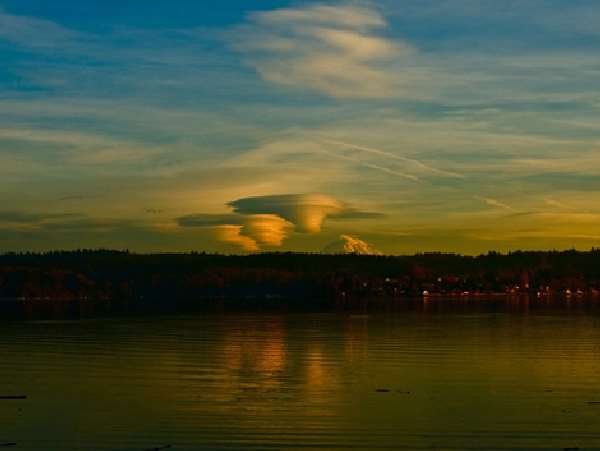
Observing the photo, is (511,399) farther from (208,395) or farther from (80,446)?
(80,446)

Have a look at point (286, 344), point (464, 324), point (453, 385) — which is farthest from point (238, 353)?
point (464, 324)

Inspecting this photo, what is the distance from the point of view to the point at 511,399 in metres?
38.8

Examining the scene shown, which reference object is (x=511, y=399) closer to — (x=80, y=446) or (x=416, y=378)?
(x=416, y=378)

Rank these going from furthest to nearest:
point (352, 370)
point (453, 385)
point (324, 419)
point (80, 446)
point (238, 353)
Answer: point (238, 353)
point (352, 370)
point (453, 385)
point (324, 419)
point (80, 446)

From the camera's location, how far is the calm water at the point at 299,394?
99.8ft

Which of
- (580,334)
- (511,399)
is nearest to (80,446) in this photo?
(511,399)

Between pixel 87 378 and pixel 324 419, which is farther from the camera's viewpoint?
pixel 87 378

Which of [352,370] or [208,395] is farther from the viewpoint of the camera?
[352,370]

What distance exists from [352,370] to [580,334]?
3679 centimetres

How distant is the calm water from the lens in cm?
3041

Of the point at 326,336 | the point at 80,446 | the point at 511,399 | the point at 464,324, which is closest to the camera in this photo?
the point at 80,446

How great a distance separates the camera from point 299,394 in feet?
130

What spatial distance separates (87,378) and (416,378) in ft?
48.0

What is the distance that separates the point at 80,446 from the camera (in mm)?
29031
